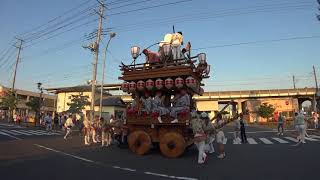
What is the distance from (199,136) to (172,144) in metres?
1.55

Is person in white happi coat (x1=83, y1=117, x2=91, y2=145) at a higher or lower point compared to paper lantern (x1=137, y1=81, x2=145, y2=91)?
lower

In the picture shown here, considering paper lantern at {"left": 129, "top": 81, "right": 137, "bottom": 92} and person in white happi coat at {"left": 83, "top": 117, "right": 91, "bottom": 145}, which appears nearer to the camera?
paper lantern at {"left": 129, "top": 81, "right": 137, "bottom": 92}

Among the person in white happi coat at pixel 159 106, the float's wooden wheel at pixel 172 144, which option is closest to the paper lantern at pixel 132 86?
the person in white happi coat at pixel 159 106

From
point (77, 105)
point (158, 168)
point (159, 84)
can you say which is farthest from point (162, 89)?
point (77, 105)

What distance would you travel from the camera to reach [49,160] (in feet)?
42.2

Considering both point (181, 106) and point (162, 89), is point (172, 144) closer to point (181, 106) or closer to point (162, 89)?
point (181, 106)

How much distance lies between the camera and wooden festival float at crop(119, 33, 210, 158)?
45.8 feet

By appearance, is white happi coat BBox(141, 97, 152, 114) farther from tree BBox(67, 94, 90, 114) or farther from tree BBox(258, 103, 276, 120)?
tree BBox(258, 103, 276, 120)

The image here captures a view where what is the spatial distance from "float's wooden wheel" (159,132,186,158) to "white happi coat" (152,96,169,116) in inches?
39.0

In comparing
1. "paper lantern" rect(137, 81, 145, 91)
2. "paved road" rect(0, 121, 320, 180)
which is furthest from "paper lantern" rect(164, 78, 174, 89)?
→ "paved road" rect(0, 121, 320, 180)

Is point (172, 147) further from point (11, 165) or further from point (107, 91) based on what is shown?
point (107, 91)

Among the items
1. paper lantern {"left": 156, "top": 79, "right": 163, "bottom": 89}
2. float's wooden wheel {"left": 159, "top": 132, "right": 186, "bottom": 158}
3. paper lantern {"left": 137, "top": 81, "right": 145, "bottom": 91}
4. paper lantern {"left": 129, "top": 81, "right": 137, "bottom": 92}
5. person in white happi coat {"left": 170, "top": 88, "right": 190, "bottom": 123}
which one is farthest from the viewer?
paper lantern {"left": 129, "top": 81, "right": 137, "bottom": 92}

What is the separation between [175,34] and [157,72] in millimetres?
3532

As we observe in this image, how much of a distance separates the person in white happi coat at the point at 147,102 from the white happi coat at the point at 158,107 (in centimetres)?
20
